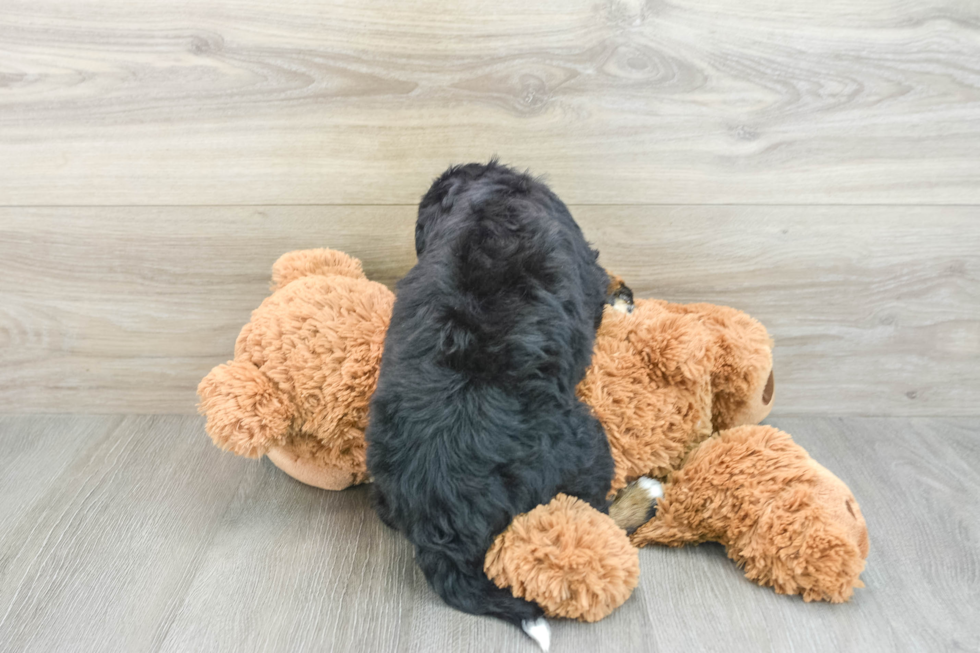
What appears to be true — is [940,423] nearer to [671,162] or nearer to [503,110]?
[671,162]

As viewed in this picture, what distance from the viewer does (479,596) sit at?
0.58m

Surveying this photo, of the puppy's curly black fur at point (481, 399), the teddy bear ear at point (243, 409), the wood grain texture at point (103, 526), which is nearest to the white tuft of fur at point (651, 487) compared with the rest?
the puppy's curly black fur at point (481, 399)

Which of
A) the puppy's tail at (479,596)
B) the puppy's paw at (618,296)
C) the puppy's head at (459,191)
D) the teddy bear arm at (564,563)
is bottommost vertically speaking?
the puppy's tail at (479,596)

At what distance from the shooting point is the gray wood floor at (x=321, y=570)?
58cm

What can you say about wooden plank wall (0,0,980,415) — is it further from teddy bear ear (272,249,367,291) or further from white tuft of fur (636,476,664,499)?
white tuft of fur (636,476,664,499)

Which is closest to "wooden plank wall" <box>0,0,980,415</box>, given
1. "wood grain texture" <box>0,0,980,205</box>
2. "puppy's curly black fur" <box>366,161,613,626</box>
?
"wood grain texture" <box>0,0,980,205</box>

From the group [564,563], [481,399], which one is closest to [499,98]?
[481,399]

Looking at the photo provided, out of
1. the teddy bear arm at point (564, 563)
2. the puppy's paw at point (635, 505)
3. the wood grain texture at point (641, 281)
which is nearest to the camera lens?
the teddy bear arm at point (564, 563)

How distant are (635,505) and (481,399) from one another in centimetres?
24

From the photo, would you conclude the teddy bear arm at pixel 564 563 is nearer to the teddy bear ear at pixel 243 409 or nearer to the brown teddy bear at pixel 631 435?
the brown teddy bear at pixel 631 435

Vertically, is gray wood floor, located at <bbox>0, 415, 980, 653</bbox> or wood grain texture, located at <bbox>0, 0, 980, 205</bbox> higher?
wood grain texture, located at <bbox>0, 0, 980, 205</bbox>

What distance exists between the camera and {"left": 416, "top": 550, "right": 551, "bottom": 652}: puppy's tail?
22.4 inches

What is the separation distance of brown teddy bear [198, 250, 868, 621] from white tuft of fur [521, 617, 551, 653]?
16mm

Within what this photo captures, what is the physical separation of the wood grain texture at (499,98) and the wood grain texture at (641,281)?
0.03 meters
